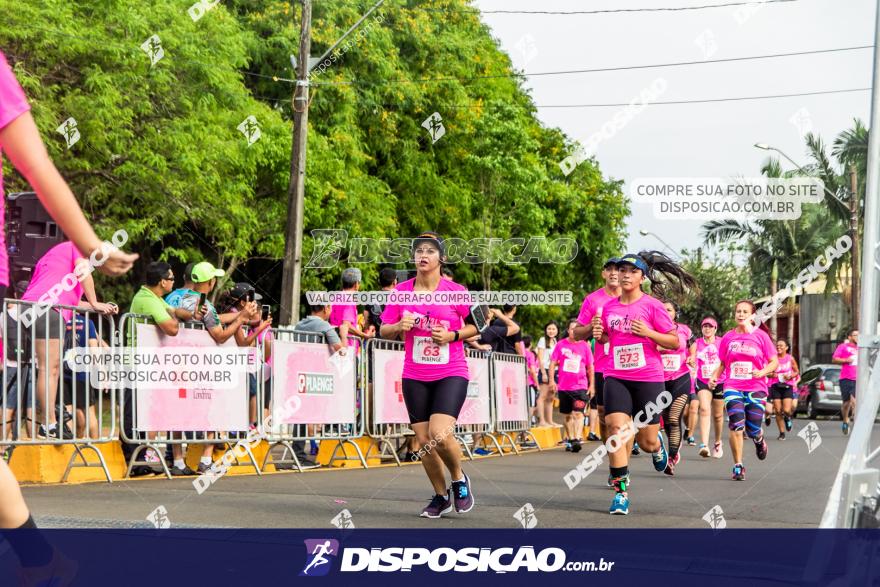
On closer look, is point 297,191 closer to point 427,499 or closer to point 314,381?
point 314,381

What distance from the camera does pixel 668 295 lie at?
1502cm

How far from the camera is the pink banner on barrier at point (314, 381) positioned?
13242mm

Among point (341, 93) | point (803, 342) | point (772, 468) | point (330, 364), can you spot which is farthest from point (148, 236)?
point (803, 342)

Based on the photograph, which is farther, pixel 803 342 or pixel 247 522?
pixel 803 342

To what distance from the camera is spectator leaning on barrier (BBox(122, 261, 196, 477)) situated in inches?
454

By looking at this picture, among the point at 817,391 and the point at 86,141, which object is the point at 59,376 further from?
the point at 817,391

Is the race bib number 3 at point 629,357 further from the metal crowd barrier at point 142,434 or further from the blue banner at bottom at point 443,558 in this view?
the metal crowd barrier at point 142,434

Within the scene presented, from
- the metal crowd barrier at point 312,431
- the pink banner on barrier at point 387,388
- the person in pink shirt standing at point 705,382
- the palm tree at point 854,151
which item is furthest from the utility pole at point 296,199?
the palm tree at point 854,151

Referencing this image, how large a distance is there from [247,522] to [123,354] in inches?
145

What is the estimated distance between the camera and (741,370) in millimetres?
14172

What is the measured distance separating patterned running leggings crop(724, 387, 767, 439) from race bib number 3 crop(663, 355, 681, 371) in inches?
46.7

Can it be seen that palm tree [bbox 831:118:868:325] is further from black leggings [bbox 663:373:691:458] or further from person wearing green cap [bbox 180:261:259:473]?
person wearing green cap [bbox 180:261:259:473]

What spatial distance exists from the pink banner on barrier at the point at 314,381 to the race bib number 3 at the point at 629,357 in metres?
4.14

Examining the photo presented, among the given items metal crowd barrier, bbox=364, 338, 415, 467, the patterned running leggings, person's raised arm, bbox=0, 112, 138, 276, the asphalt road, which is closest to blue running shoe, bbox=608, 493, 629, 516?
the asphalt road
